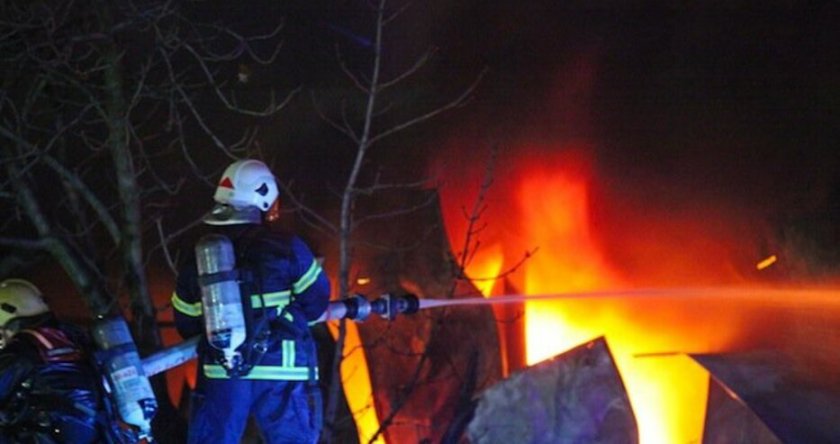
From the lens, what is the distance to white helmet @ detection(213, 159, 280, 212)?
355 centimetres

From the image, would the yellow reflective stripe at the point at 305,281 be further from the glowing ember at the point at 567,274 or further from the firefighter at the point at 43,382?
the glowing ember at the point at 567,274

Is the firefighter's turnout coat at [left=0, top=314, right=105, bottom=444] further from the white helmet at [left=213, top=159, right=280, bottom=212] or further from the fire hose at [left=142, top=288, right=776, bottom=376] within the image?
the white helmet at [left=213, top=159, right=280, bottom=212]

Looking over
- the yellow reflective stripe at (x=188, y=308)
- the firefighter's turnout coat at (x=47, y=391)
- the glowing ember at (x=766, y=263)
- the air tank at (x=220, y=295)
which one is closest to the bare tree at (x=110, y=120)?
the yellow reflective stripe at (x=188, y=308)

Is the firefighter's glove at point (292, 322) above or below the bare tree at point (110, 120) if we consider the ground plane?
below

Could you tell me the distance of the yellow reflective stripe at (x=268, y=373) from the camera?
346 centimetres

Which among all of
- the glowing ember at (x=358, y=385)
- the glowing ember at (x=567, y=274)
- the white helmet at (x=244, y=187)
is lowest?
the glowing ember at (x=358, y=385)

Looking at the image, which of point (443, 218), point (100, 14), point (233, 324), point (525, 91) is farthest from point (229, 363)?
point (525, 91)

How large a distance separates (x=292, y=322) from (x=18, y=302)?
1103mm

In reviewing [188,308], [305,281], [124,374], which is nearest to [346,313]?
[305,281]

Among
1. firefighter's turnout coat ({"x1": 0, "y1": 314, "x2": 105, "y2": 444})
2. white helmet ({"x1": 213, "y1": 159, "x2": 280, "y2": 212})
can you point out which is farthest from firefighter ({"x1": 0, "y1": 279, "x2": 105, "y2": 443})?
white helmet ({"x1": 213, "y1": 159, "x2": 280, "y2": 212})

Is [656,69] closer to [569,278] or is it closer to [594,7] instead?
[594,7]

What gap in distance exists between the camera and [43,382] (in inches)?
119

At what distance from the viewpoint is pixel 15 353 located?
2.98m

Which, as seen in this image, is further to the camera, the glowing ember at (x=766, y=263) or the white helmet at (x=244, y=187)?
the glowing ember at (x=766, y=263)
